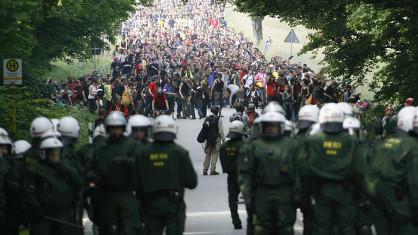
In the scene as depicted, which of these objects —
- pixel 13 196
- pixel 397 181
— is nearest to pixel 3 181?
pixel 13 196

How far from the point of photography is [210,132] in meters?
31.5

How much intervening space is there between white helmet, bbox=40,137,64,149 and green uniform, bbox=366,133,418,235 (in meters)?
3.53

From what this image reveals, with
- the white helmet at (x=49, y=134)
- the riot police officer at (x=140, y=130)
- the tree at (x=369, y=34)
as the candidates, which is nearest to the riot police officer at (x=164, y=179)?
the riot police officer at (x=140, y=130)

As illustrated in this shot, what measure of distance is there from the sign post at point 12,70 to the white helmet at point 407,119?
1603cm

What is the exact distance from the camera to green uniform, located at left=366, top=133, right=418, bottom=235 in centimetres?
1508

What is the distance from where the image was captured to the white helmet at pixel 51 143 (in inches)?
627

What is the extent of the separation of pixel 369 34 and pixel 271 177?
814 inches

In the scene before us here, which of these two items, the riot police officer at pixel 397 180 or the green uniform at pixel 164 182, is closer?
the riot police officer at pixel 397 180

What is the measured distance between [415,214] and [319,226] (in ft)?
4.17

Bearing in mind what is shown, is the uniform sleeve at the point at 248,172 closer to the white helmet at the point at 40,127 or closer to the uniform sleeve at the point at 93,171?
the uniform sleeve at the point at 93,171

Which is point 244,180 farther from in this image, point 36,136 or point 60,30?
point 60,30

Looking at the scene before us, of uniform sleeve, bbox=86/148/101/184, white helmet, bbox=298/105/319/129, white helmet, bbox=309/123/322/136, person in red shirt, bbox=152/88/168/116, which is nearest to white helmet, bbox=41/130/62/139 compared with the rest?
uniform sleeve, bbox=86/148/101/184

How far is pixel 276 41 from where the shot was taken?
326 feet

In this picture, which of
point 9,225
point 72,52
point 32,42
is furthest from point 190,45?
point 9,225
